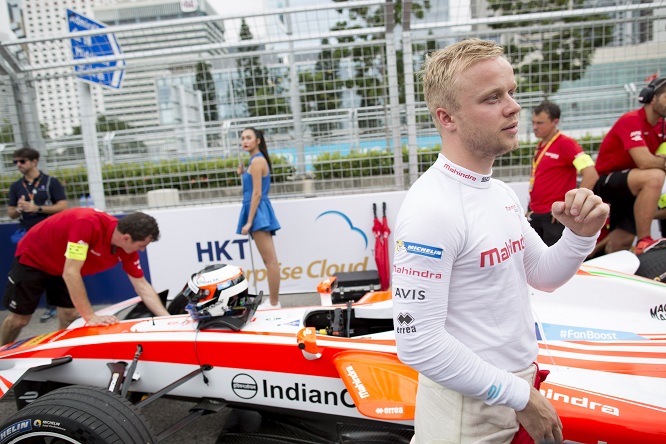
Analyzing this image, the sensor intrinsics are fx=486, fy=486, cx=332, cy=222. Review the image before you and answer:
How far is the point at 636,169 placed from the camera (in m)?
4.01

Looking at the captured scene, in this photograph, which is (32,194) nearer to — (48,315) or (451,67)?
(48,315)

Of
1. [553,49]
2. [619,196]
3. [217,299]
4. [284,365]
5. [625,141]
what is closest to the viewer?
[284,365]

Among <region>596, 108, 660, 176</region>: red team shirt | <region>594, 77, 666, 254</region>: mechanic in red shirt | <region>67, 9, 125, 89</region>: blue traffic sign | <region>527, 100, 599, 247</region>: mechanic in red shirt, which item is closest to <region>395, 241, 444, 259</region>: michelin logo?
<region>594, 77, 666, 254</region>: mechanic in red shirt

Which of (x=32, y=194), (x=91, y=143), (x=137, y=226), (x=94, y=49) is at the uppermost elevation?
(x=94, y=49)

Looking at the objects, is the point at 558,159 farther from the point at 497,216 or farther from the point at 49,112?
the point at 49,112

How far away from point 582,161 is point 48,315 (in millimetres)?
5579

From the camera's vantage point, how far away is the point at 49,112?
602 centimetres

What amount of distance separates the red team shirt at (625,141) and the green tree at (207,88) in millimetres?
4214

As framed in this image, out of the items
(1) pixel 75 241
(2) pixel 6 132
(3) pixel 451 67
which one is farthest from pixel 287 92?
(3) pixel 451 67

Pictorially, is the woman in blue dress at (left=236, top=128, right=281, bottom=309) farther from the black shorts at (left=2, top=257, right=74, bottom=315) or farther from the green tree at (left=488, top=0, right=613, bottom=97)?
the green tree at (left=488, top=0, right=613, bottom=97)

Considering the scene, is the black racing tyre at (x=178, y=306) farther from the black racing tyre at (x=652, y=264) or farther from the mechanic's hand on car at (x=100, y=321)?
the black racing tyre at (x=652, y=264)

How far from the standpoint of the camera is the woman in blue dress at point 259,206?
4785mm

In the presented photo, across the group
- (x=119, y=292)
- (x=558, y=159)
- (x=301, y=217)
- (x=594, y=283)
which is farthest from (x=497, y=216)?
(x=119, y=292)

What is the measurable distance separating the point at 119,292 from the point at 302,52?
3.53m
